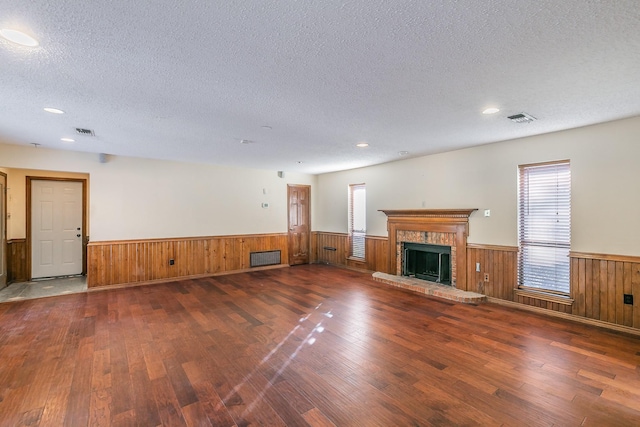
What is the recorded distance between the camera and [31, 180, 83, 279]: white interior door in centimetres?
580

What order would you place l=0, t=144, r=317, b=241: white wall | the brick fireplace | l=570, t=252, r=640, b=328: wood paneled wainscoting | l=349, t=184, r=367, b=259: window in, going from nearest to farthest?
l=570, t=252, r=640, b=328: wood paneled wainscoting < the brick fireplace < l=0, t=144, r=317, b=241: white wall < l=349, t=184, r=367, b=259: window

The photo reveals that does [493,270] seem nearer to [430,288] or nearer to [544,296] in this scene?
[544,296]

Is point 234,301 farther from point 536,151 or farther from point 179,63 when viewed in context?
point 536,151

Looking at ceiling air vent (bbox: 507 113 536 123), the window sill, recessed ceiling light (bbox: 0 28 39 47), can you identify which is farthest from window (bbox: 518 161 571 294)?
recessed ceiling light (bbox: 0 28 39 47)

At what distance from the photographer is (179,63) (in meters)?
2.14

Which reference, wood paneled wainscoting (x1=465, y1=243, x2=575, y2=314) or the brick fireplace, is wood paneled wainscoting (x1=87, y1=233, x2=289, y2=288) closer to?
the brick fireplace

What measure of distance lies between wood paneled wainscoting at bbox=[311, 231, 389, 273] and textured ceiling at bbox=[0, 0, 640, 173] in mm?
3145

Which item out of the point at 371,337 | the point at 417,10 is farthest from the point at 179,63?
the point at 371,337

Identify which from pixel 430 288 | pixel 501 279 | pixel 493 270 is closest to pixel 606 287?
pixel 501 279

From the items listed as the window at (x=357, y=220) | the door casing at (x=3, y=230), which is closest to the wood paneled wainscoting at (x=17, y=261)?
the door casing at (x=3, y=230)

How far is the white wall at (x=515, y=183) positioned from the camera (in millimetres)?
3443

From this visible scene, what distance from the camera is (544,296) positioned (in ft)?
13.3

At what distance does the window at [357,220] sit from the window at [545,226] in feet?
10.4

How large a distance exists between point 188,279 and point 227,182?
2222mm
